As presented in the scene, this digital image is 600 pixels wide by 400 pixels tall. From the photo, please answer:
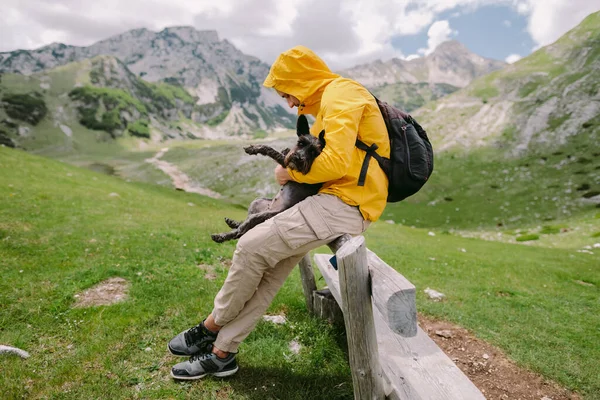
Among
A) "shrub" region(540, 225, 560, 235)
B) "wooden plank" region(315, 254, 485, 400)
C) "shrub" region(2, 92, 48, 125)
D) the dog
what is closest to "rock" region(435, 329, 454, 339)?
"wooden plank" region(315, 254, 485, 400)

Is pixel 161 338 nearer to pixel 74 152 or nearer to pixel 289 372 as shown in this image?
pixel 289 372

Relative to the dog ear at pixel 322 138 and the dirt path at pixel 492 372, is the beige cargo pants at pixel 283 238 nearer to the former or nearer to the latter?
the dog ear at pixel 322 138

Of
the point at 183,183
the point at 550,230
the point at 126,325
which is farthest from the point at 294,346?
the point at 183,183

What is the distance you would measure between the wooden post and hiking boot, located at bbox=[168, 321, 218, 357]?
9.48 feet

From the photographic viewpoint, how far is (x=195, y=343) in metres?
6.33

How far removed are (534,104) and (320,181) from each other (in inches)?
3551

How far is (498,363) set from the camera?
796 cm

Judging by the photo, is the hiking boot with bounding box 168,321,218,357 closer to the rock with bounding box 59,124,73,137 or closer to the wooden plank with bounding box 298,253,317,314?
the wooden plank with bounding box 298,253,317,314

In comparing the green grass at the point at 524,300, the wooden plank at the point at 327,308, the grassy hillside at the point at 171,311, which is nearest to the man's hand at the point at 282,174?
the grassy hillside at the point at 171,311

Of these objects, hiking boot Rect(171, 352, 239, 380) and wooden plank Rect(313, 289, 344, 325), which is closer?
hiking boot Rect(171, 352, 239, 380)

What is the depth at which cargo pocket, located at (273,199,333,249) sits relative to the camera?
4965 millimetres

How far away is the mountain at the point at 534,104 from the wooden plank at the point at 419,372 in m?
63.4

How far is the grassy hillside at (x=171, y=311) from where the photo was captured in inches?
240

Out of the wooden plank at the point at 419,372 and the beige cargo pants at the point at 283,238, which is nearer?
the wooden plank at the point at 419,372
